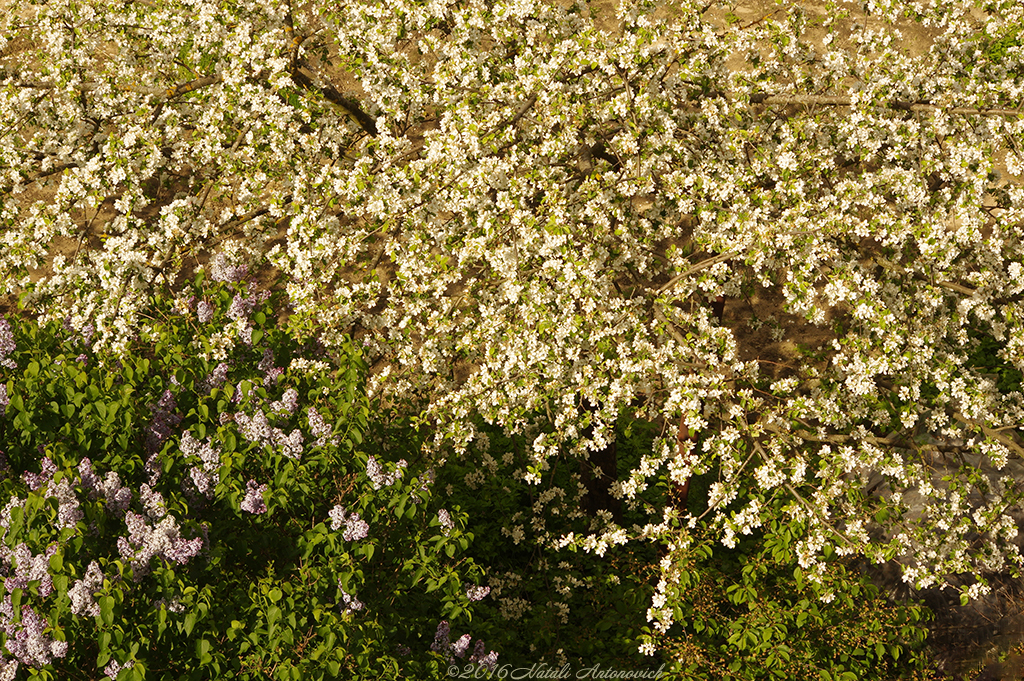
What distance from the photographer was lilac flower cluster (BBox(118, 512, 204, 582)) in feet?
16.5

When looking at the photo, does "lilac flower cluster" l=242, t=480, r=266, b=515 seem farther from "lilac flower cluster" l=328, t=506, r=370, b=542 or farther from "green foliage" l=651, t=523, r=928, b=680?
"green foliage" l=651, t=523, r=928, b=680

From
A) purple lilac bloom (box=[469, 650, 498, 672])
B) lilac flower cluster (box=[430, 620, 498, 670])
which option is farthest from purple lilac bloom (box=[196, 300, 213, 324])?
purple lilac bloom (box=[469, 650, 498, 672])

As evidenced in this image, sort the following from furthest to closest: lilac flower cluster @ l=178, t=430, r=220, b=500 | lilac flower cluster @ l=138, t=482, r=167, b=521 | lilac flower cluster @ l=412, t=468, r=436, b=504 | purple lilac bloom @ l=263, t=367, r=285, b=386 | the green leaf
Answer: purple lilac bloom @ l=263, t=367, r=285, b=386 < lilac flower cluster @ l=412, t=468, r=436, b=504 < lilac flower cluster @ l=178, t=430, r=220, b=500 < lilac flower cluster @ l=138, t=482, r=167, b=521 < the green leaf

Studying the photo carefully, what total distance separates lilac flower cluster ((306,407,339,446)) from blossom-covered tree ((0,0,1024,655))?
123 centimetres

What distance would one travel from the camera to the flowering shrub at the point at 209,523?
4902mm

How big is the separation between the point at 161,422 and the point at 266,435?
982 mm

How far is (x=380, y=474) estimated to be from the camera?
593 cm

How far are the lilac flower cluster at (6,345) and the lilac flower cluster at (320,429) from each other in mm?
2684

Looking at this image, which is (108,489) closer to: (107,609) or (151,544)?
(151,544)

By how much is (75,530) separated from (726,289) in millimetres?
5356

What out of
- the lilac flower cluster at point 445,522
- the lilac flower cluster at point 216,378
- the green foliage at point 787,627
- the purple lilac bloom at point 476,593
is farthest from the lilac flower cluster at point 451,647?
the lilac flower cluster at point 216,378

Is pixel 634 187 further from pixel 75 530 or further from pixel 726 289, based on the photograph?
pixel 75 530

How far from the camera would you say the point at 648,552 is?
984 centimetres

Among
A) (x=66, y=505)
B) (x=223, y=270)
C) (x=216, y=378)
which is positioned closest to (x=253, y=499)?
(x=66, y=505)
